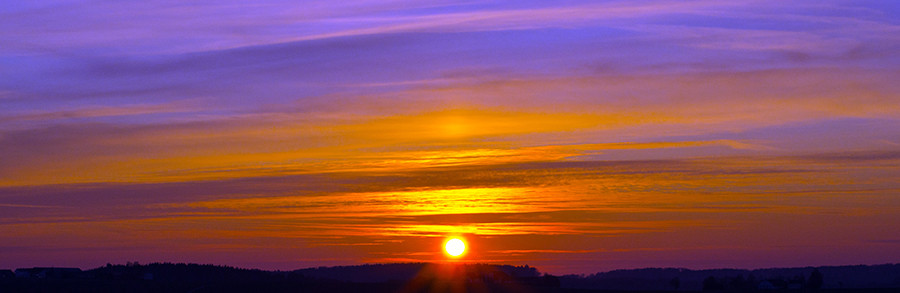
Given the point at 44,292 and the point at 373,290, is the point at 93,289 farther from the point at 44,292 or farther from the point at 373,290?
the point at 373,290

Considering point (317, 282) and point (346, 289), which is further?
point (317, 282)

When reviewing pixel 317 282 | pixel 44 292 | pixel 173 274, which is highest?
pixel 173 274

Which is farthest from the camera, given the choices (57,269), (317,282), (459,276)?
(57,269)

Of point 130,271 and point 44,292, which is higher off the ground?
point 130,271

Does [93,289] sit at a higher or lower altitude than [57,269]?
lower

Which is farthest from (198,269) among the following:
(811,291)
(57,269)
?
(811,291)

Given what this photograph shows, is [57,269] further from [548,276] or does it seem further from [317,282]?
[548,276]

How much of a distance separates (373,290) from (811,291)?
40.8 m

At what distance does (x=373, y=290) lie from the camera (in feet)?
338

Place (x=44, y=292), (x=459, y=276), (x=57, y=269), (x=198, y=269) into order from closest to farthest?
(x=44, y=292) → (x=459, y=276) → (x=57, y=269) → (x=198, y=269)

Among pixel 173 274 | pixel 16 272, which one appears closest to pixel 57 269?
pixel 16 272

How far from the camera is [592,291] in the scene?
111250mm

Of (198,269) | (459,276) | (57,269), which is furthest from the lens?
(198,269)

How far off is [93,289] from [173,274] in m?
33.0
